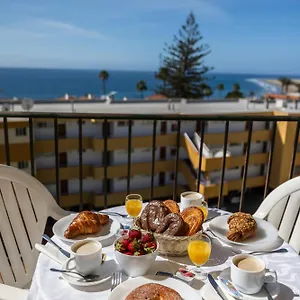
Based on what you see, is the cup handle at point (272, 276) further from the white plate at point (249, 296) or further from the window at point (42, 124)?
the window at point (42, 124)

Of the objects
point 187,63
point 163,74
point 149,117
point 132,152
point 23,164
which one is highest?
point 187,63

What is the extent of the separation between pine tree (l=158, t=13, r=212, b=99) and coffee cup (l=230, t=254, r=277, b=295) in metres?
22.4

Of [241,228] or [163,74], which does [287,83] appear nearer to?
[163,74]

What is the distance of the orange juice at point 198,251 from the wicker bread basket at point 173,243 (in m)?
0.05

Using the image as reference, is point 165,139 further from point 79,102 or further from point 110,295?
point 110,295

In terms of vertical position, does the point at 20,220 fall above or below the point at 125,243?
below

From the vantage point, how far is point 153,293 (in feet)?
3.15

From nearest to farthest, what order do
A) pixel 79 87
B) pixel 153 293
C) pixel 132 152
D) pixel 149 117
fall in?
pixel 153 293 < pixel 149 117 < pixel 132 152 < pixel 79 87

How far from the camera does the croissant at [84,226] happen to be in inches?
52.6

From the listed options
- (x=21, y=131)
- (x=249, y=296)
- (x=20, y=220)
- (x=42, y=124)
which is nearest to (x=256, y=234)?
(x=249, y=296)

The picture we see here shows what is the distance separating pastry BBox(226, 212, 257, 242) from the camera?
133 cm

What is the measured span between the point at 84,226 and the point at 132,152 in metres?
14.2

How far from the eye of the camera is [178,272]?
3.74 feet

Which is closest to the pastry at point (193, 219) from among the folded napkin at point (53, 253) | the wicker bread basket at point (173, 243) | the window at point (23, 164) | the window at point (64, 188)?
the wicker bread basket at point (173, 243)
